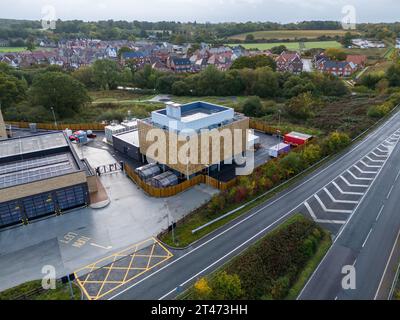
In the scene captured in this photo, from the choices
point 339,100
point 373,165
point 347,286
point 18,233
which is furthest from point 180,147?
point 339,100

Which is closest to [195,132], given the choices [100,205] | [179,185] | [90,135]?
[179,185]

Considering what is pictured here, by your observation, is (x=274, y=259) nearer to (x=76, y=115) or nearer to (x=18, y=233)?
(x=18, y=233)

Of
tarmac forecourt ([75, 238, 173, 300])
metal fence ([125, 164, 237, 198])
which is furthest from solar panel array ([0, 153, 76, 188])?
tarmac forecourt ([75, 238, 173, 300])

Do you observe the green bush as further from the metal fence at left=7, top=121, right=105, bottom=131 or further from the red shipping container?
the metal fence at left=7, top=121, right=105, bottom=131

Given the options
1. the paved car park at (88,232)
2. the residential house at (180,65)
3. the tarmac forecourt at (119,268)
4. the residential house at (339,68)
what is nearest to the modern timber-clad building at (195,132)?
the paved car park at (88,232)

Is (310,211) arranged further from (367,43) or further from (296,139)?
(367,43)
